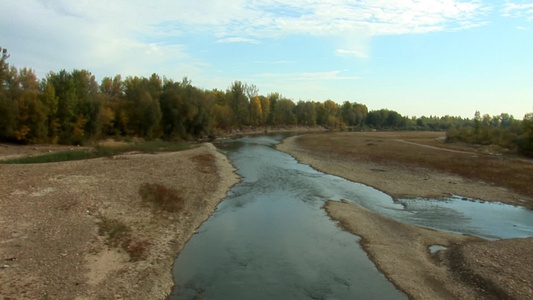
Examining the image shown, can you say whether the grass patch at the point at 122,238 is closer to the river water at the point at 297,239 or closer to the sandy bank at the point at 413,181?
the river water at the point at 297,239

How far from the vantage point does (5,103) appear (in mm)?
36188

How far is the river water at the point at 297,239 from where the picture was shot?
11508 mm

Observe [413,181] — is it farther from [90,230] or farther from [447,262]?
[90,230]

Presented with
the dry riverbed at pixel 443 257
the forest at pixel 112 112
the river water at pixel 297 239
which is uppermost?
the forest at pixel 112 112

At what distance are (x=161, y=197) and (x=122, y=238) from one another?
707 centimetres

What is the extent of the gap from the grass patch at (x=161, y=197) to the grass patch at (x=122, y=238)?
3743 mm

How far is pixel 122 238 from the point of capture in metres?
14.0

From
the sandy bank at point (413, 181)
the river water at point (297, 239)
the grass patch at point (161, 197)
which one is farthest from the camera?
the sandy bank at point (413, 181)

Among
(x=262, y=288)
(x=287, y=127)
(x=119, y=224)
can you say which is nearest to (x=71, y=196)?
(x=119, y=224)

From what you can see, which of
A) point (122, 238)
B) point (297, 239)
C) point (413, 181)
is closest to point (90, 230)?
point (122, 238)

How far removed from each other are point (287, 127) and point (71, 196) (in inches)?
4990

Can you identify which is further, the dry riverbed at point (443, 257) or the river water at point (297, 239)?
the river water at point (297, 239)

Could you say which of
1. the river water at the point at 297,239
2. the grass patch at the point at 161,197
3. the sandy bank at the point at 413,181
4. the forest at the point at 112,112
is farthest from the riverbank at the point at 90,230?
the forest at the point at 112,112

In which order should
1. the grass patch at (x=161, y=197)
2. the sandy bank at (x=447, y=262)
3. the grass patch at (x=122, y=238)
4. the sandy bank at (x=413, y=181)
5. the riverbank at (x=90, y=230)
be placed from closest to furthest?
1. the riverbank at (x=90, y=230)
2. the sandy bank at (x=447, y=262)
3. the grass patch at (x=122, y=238)
4. the grass patch at (x=161, y=197)
5. the sandy bank at (x=413, y=181)
